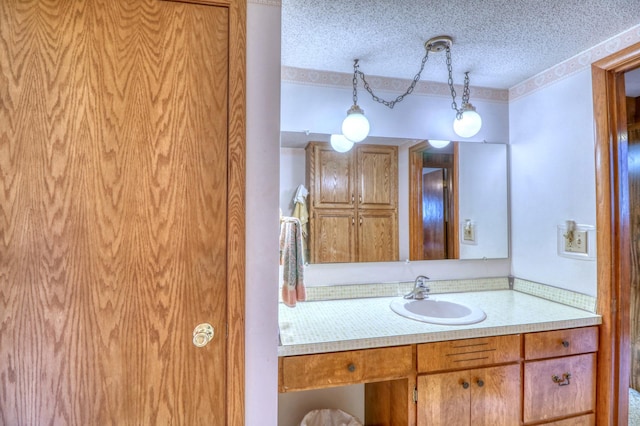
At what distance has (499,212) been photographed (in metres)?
2.11

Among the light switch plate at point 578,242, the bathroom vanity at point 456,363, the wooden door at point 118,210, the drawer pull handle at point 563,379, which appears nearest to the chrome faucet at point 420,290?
the bathroom vanity at point 456,363

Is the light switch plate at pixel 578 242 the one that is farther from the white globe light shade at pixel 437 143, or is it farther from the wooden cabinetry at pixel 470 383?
the white globe light shade at pixel 437 143

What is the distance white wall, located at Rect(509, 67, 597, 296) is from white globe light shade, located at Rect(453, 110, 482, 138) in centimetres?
42

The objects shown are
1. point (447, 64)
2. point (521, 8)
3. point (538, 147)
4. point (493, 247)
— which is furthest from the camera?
point (493, 247)

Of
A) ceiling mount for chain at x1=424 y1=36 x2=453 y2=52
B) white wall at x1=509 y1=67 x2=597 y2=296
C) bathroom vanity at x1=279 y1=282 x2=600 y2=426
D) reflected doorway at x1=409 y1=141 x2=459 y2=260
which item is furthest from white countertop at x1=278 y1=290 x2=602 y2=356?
ceiling mount for chain at x1=424 y1=36 x2=453 y2=52

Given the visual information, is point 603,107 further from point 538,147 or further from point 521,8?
point 521,8

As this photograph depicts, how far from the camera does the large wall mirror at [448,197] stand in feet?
6.38

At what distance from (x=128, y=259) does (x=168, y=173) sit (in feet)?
0.98

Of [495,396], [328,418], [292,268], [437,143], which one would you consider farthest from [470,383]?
[437,143]

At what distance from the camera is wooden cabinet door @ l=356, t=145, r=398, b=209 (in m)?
1.90

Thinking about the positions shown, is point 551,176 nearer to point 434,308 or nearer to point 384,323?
point 434,308

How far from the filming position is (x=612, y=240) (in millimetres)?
1562

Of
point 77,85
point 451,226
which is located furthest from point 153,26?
point 451,226

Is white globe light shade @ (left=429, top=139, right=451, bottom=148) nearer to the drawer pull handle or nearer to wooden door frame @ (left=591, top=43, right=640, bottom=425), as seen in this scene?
wooden door frame @ (left=591, top=43, right=640, bottom=425)
